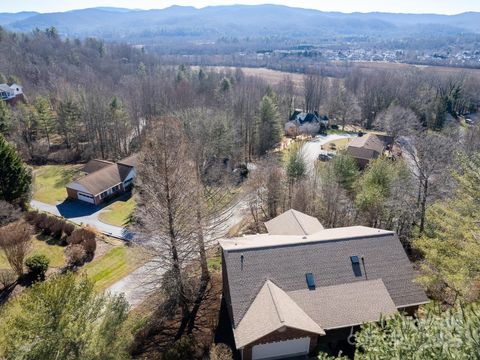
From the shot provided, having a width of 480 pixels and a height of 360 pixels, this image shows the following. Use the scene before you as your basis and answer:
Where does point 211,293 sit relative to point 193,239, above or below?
below

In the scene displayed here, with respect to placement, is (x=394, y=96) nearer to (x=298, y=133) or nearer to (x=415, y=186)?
(x=298, y=133)

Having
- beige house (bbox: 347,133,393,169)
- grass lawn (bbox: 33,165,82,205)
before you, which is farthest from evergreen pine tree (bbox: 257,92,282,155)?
grass lawn (bbox: 33,165,82,205)

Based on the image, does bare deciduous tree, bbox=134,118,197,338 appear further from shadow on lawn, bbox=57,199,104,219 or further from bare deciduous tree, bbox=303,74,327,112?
bare deciduous tree, bbox=303,74,327,112

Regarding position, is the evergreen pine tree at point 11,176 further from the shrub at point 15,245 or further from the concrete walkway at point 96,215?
the shrub at point 15,245

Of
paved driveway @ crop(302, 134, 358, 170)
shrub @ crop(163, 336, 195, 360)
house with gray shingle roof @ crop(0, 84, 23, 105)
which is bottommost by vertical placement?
paved driveway @ crop(302, 134, 358, 170)

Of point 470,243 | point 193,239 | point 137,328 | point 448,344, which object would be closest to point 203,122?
point 193,239

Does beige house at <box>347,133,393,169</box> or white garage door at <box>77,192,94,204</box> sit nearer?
white garage door at <box>77,192,94,204</box>
